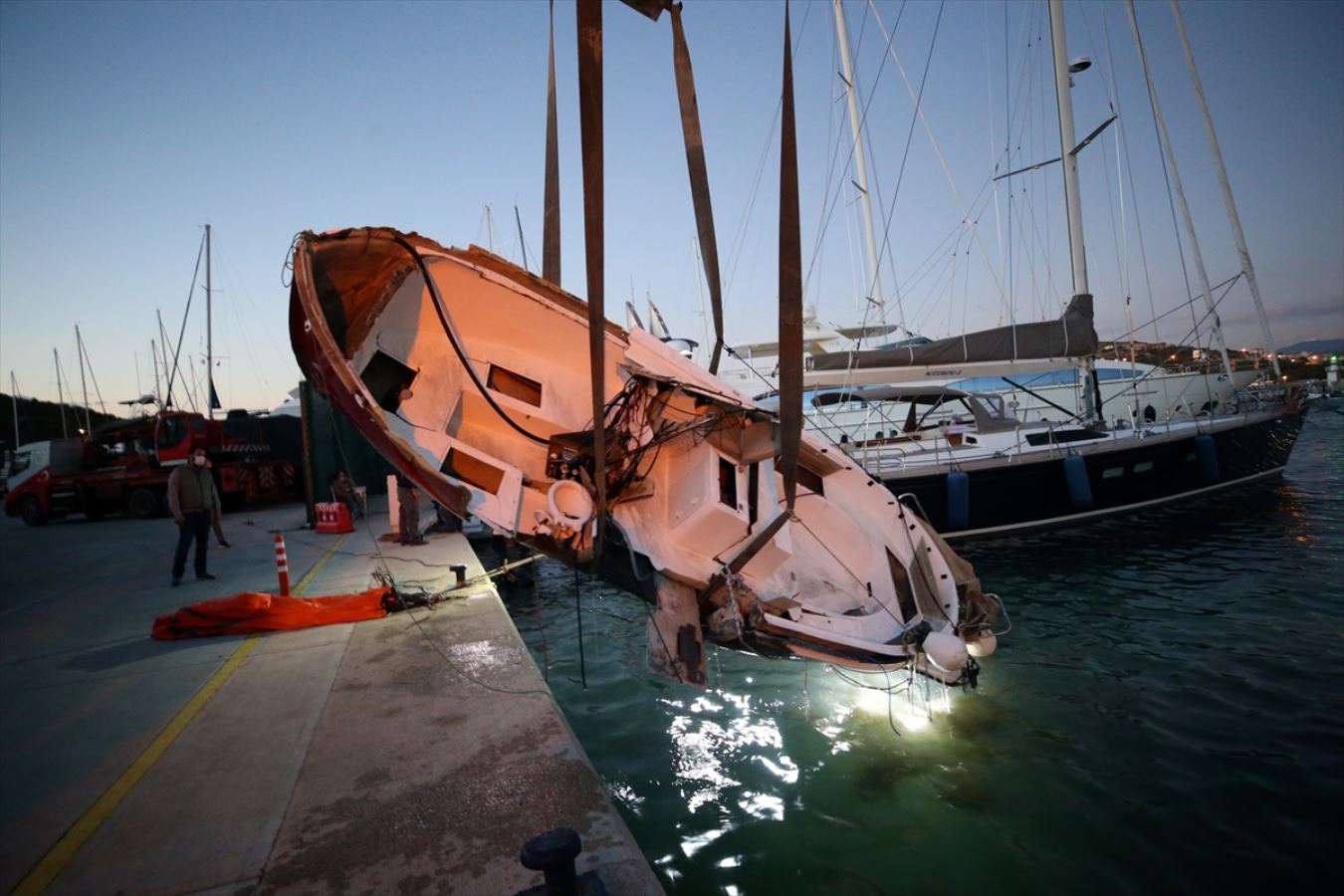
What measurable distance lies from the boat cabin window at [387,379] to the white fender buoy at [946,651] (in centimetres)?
370

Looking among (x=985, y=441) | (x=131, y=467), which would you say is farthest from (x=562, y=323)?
(x=131, y=467)

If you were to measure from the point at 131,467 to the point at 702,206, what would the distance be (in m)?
22.5

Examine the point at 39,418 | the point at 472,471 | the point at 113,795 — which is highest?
the point at 39,418

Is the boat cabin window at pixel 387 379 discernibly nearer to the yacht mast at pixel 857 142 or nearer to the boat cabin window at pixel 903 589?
the boat cabin window at pixel 903 589

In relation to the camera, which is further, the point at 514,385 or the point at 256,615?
the point at 256,615

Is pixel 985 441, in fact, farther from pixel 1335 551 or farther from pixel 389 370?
pixel 389 370

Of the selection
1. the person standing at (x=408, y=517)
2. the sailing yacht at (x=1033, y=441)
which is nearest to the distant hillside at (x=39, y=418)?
the person standing at (x=408, y=517)

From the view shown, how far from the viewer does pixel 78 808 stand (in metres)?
3.03

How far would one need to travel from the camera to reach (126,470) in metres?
18.3

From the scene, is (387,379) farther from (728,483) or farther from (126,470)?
(126,470)

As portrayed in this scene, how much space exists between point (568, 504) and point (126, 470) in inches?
841

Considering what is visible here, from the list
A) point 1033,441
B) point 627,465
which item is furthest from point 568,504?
point 1033,441

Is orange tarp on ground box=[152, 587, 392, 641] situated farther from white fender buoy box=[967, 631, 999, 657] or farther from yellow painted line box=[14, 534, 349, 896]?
white fender buoy box=[967, 631, 999, 657]

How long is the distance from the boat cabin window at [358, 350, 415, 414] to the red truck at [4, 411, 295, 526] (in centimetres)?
1763
